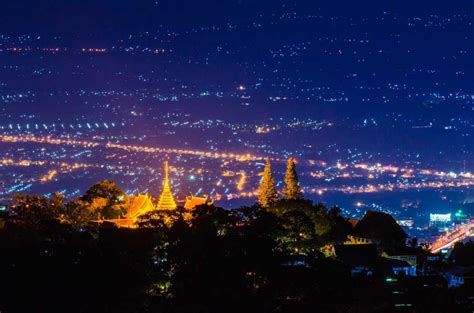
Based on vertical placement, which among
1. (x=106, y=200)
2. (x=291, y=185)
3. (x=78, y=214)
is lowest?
(x=78, y=214)

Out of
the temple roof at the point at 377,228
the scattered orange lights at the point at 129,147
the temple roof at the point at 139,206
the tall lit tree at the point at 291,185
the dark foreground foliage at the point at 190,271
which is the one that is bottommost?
the dark foreground foliage at the point at 190,271

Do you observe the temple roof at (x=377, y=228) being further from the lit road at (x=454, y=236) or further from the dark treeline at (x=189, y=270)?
the lit road at (x=454, y=236)

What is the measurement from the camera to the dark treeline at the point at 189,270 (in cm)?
1839

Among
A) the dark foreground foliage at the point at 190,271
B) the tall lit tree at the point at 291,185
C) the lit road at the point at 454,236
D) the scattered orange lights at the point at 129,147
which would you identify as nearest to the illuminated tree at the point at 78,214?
the dark foreground foliage at the point at 190,271

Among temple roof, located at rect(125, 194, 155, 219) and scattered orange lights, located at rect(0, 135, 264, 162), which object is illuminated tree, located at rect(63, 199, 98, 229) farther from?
scattered orange lights, located at rect(0, 135, 264, 162)

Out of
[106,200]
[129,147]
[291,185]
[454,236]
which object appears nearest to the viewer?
[106,200]

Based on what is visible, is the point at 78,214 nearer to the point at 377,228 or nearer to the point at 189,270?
the point at 189,270

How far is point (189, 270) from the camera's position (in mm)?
19641

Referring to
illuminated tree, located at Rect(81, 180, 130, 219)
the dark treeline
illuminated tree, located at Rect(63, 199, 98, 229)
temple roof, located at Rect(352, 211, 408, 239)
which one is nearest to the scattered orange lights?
temple roof, located at Rect(352, 211, 408, 239)

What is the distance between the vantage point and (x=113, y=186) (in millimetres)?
31359

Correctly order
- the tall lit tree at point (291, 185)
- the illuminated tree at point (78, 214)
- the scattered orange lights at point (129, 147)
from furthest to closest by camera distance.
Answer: the scattered orange lights at point (129, 147) → the tall lit tree at point (291, 185) → the illuminated tree at point (78, 214)

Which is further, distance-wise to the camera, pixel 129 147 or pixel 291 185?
pixel 129 147

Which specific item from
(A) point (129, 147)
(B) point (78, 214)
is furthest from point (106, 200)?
(A) point (129, 147)

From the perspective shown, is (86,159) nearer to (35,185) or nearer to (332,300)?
(35,185)
